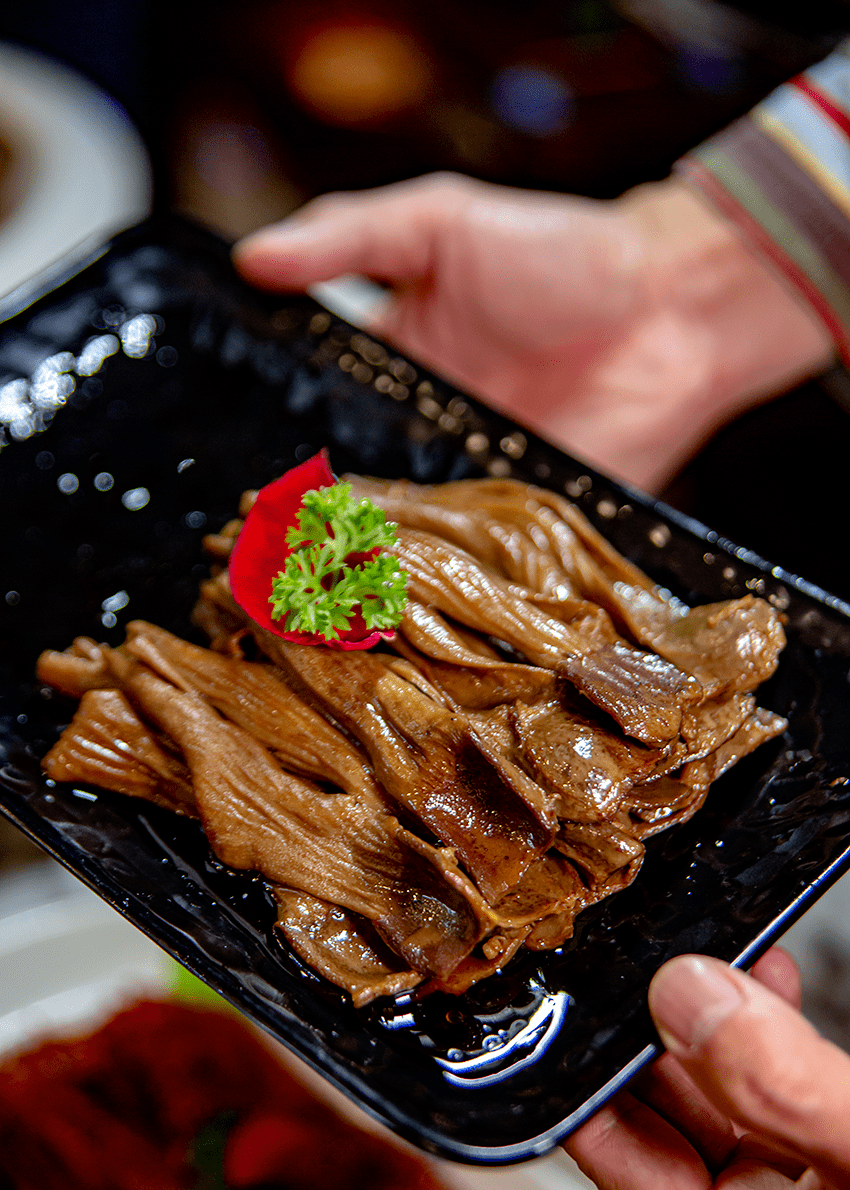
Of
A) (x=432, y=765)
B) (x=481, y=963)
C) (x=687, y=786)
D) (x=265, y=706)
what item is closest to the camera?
(x=481, y=963)

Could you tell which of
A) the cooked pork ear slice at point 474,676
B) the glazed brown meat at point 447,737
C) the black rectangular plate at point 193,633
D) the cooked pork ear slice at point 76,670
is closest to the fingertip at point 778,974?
the black rectangular plate at point 193,633

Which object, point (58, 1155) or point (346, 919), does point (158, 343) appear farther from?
point (58, 1155)

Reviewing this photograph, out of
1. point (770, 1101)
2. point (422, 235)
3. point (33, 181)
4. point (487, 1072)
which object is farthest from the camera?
point (33, 181)

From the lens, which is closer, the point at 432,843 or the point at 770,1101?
the point at 770,1101

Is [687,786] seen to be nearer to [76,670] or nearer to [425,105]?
[76,670]

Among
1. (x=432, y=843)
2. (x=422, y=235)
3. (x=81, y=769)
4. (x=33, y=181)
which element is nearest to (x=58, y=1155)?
(x=81, y=769)

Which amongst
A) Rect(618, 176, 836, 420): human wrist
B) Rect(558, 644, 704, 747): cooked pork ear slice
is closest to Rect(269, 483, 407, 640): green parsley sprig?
Rect(558, 644, 704, 747): cooked pork ear slice

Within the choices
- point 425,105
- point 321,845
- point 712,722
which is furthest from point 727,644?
point 425,105
